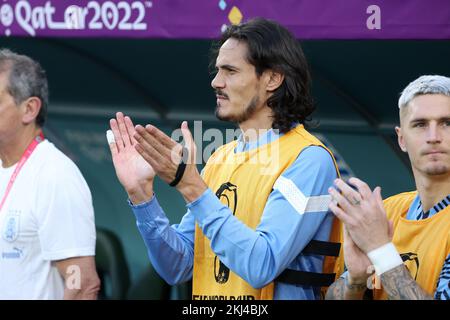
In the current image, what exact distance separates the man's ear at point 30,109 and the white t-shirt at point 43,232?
10.0 inches

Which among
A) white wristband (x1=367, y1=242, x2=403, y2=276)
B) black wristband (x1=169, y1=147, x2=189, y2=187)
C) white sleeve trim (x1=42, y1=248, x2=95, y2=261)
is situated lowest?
white wristband (x1=367, y1=242, x2=403, y2=276)

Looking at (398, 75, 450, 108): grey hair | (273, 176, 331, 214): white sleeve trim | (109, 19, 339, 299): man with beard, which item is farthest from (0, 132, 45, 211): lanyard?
(398, 75, 450, 108): grey hair

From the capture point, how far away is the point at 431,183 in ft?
10.2

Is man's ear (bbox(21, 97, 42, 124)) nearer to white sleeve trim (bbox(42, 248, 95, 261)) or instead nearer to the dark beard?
white sleeve trim (bbox(42, 248, 95, 261))

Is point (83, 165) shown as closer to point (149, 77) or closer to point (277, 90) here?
point (149, 77)

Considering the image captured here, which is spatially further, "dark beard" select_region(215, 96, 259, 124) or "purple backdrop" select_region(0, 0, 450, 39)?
"purple backdrop" select_region(0, 0, 450, 39)

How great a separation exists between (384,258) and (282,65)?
83 centimetres

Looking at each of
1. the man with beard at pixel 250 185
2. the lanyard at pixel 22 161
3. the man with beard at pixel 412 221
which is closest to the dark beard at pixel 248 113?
the man with beard at pixel 250 185

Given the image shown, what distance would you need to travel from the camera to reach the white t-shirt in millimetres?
3586

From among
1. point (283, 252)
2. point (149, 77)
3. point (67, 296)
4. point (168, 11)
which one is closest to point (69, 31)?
point (168, 11)

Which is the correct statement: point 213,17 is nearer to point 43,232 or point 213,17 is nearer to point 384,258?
point 43,232

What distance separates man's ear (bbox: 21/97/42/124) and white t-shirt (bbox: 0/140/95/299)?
0.25 metres

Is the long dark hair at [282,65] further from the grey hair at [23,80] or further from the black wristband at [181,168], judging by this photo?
the grey hair at [23,80]

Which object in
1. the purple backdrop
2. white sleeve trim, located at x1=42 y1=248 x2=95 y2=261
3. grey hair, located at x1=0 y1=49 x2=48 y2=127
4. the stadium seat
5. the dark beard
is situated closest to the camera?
the dark beard
